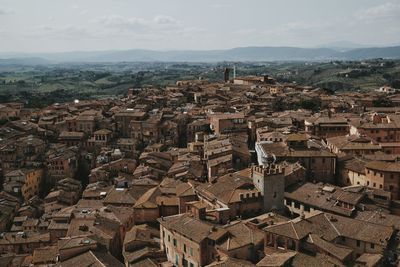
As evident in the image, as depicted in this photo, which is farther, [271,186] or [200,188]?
[200,188]

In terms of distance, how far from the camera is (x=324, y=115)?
332 ft

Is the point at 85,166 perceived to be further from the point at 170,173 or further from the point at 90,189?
the point at 170,173

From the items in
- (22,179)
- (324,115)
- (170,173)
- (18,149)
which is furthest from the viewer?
(324,115)

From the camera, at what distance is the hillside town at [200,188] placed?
4684 centimetres

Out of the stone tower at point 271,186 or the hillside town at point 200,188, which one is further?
the stone tower at point 271,186

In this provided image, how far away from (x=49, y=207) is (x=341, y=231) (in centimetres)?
4733

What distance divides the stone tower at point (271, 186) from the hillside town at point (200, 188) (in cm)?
13

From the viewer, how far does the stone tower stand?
55062mm

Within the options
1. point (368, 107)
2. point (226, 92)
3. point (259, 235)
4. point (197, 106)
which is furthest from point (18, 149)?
point (368, 107)

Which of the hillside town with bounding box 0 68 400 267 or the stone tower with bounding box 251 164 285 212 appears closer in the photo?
the hillside town with bounding box 0 68 400 267

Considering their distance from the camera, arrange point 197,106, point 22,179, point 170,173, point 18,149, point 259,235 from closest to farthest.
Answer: point 259,235 < point 170,173 < point 22,179 < point 18,149 < point 197,106

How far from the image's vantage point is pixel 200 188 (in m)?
60.8

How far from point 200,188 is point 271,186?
9811 millimetres

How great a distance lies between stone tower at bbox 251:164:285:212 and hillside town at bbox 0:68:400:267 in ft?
0.41
